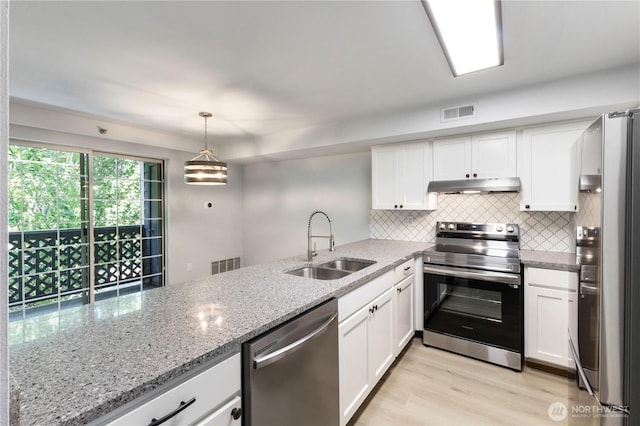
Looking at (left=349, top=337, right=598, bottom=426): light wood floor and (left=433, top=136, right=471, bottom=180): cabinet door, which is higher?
(left=433, top=136, right=471, bottom=180): cabinet door

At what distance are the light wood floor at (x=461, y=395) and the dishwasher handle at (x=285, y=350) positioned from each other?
3.02ft

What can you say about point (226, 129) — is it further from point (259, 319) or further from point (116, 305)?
point (259, 319)

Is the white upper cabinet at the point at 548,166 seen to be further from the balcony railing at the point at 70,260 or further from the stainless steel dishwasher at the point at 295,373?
the balcony railing at the point at 70,260

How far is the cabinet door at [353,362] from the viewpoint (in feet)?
5.53

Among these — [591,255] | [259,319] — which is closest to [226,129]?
[259,319]

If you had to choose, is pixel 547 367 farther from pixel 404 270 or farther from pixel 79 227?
pixel 79 227

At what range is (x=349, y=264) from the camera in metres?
2.57

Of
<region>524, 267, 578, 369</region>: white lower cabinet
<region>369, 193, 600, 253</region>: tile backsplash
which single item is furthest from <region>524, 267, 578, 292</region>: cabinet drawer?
<region>369, 193, 600, 253</region>: tile backsplash

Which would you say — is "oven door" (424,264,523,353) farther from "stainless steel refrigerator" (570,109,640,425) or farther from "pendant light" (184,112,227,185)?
"pendant light" (184,112,227,185)

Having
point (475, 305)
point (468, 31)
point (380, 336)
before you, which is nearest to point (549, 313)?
point (475, 305)

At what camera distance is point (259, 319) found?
120 centimetres

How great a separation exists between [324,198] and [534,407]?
323cm

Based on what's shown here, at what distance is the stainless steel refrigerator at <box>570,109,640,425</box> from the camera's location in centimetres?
116

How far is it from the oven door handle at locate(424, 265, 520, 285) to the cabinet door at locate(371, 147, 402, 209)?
3.03ft
